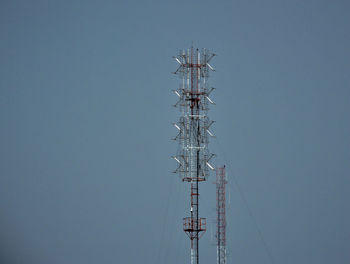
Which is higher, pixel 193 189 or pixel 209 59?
pixel 209 59

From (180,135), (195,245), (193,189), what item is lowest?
(195,245)

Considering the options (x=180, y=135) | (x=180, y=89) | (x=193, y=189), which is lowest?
(x=193, y=189)

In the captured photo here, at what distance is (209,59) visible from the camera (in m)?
31.5

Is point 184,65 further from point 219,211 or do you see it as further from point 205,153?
point 219,211

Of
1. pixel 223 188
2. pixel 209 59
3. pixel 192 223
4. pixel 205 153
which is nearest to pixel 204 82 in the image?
pixel 209 59

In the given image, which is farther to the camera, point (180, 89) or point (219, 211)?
point (219, 211)

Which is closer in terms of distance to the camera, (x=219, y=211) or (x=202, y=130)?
(x=202, y=130)

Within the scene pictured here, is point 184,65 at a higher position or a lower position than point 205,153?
higher

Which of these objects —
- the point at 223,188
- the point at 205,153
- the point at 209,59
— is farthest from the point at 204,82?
the point at 223,188

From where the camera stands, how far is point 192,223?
29.7m

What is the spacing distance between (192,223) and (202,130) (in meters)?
4.55

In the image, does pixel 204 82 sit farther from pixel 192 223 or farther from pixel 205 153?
pixel 192 223

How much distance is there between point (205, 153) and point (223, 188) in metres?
9.56

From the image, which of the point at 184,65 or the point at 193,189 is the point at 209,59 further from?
the point at 193,189
